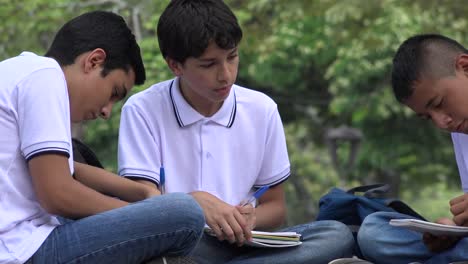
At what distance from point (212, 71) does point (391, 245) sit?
0.91 m

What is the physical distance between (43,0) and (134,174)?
5540 mm

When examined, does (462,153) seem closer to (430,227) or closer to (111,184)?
(430,227)

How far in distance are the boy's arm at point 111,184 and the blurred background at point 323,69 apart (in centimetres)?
400

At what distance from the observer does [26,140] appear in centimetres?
275

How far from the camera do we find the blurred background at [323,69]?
28.7ft

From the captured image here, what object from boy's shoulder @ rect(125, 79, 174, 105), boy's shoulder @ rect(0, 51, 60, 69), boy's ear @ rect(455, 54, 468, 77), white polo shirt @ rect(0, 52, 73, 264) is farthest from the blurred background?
white polo shirt @ rect(0, 52, 73, 264)

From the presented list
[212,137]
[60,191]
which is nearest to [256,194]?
[212,137]

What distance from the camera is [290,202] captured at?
45.0ft

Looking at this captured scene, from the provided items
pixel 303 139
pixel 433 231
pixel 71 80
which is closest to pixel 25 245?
pixel 71 80

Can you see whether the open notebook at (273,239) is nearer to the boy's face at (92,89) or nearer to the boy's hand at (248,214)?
the boy's hand at (248,214)

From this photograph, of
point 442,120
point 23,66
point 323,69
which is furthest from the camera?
point 323,69

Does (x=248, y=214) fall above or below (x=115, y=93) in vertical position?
below

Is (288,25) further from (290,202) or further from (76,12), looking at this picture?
(290,202)

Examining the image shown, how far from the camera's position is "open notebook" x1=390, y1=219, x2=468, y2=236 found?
9.59ft
